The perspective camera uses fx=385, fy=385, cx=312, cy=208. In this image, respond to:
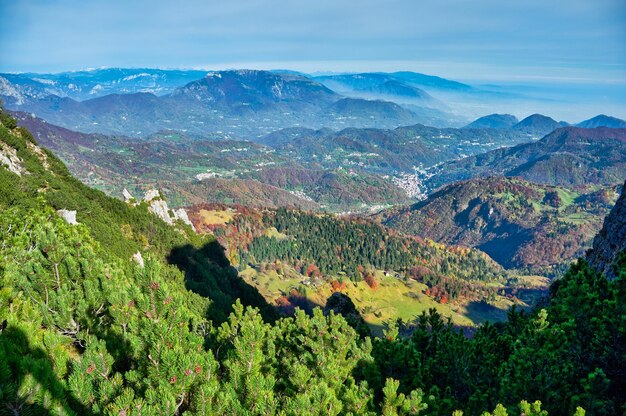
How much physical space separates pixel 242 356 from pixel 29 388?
618 cm

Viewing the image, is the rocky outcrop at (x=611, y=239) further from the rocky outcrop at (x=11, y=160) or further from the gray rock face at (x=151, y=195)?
the gray rock face at (x=151, y=195)

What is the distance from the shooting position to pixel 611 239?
53094 millimetres

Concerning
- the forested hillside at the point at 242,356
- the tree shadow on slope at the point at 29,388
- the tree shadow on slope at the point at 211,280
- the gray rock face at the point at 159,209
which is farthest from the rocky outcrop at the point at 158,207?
the tree shadow on slope at the point at 29,388

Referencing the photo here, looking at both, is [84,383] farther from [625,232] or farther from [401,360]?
[625,232]

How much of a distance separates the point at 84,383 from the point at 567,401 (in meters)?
17.6

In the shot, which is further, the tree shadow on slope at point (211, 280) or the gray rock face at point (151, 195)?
the gray rock face at point (151, 195)

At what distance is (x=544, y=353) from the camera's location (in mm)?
16703

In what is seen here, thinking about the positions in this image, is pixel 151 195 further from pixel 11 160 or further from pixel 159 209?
pixel 11 160

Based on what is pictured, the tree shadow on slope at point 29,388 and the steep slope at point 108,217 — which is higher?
the tree shadow on slope at point 29,388

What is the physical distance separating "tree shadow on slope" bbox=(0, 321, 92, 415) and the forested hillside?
29 mm

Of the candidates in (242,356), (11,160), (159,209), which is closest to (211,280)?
(159,209)

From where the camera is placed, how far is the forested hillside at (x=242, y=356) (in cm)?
1073

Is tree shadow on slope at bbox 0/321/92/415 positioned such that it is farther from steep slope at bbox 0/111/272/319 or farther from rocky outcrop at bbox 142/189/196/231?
rocky outcrop at bbox 142/189/196/231

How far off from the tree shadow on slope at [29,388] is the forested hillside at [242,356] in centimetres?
3
